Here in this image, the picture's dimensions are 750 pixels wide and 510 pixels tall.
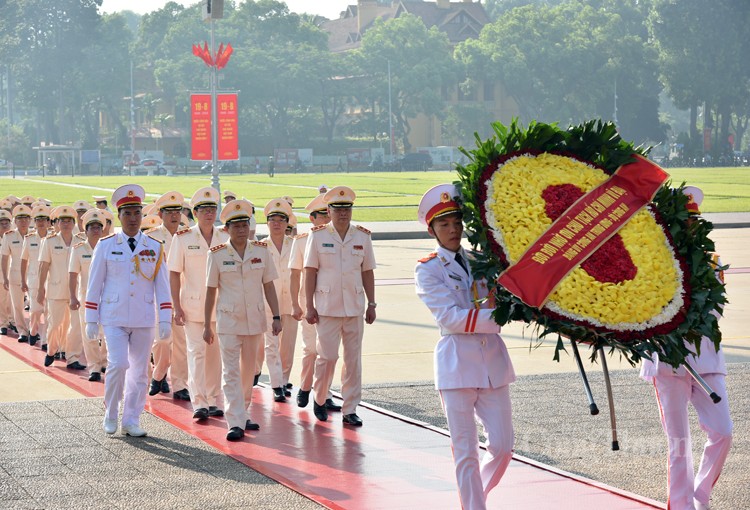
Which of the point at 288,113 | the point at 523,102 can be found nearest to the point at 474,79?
the point at 523,102

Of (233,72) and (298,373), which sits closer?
(298,373)

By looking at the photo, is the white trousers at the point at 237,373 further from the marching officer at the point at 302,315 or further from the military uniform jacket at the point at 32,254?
the military uniform jacket at the point at 32,254

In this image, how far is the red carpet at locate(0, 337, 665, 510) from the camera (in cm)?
684

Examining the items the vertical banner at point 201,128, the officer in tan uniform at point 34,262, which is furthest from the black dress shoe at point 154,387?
the vertical banner at point 201,128

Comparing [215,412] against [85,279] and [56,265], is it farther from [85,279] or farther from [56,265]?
[56,265]

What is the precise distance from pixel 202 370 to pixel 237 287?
3.17ft

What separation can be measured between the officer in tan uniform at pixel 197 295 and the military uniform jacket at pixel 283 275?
1.01 m

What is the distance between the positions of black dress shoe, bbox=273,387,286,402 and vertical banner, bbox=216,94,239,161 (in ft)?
75.2

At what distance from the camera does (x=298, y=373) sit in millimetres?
11766

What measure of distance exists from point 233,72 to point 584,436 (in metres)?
88.4

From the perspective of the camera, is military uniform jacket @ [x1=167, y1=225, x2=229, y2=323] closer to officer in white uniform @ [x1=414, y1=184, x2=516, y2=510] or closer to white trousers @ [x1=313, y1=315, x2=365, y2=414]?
white trousers @ [x1=313, y1=315, x2=365, y2=414]

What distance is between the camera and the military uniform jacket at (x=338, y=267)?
9.34 metres

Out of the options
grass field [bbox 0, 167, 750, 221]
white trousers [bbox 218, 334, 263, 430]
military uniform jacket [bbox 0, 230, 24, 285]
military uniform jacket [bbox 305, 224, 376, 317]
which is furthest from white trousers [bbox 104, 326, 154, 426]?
grass field [bbox 0, 167, 750, 221]

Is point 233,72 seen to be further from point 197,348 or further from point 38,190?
point 197,348
